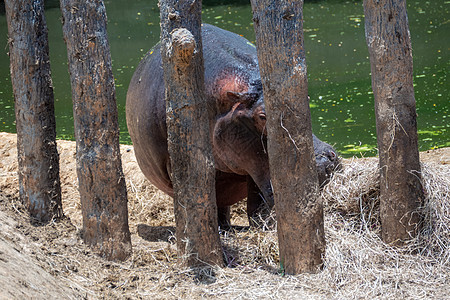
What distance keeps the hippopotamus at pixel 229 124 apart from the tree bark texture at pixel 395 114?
73cm

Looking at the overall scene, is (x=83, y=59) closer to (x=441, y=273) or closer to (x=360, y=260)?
(x=360, y=260)

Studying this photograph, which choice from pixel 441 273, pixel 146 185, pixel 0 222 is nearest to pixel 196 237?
pixel 0 222

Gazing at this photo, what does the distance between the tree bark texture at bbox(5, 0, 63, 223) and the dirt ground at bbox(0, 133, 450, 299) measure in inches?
6.7

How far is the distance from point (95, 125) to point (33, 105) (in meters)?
0.65

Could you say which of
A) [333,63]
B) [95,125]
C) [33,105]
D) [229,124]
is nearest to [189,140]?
[95,125]

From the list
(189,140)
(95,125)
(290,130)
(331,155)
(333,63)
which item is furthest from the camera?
(333,63)

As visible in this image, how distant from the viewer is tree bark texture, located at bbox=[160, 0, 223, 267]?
12.8ft

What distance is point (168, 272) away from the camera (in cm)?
409

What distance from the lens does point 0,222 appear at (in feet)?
13.4

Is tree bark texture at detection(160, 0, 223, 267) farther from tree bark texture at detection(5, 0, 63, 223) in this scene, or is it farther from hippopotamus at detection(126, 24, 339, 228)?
tree bark texture at detection(5, 0, 63, 223)

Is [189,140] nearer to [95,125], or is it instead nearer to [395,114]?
[95,125]

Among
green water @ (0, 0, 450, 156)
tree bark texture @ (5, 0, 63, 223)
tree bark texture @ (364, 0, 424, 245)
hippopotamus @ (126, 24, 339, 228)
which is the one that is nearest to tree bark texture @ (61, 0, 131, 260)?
tree bark texture @ (5, 0, 63, 223)

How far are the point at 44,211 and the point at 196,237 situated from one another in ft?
4.19

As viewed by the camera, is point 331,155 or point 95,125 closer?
point 95,125
